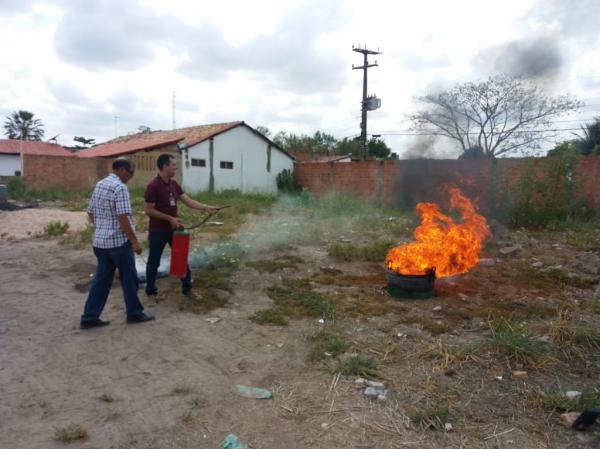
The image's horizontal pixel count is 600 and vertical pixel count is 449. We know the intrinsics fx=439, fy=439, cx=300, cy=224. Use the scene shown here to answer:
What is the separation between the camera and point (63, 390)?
10.6 feet

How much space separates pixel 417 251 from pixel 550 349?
2.27 meters

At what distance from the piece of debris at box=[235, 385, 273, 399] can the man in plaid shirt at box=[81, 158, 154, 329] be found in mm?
1834

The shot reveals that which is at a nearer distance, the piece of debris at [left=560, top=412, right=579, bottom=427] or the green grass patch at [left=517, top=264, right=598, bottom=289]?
the piece of debris at [left=560, top=412, right=579, bottom=427]

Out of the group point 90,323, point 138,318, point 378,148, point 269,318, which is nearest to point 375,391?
point 269,318

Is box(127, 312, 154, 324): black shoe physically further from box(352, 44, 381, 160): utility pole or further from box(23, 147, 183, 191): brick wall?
box(352, 44, 381, 160): utility pole

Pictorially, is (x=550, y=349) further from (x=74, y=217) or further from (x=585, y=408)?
(x=74, y=217)

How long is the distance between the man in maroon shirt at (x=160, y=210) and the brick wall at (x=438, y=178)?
853 centimetres

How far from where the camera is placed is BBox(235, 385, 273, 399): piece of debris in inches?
126

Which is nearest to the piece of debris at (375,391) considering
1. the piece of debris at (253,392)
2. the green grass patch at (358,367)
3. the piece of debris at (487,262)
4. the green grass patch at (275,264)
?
the green grass patch at (358,367)

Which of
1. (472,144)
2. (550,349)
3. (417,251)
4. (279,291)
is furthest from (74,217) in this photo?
(472,144)

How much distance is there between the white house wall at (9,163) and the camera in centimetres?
3366

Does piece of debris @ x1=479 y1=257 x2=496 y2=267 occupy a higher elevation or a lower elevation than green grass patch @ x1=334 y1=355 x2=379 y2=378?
higher

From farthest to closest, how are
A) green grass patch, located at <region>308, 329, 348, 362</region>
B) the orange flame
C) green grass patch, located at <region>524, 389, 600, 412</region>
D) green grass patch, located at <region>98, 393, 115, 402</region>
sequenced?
the orange flame
green grass patch, located at <region>308, 329, 348, 362</region>
green grass patch, located at <region>98, 393, 115, 402</region>
green grass patch, located at <region>524, 389, 600, 412</region>

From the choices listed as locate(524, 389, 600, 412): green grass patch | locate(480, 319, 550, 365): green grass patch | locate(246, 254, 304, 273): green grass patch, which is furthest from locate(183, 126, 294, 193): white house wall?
locate(524, 389, 600, 412): green grass patch
